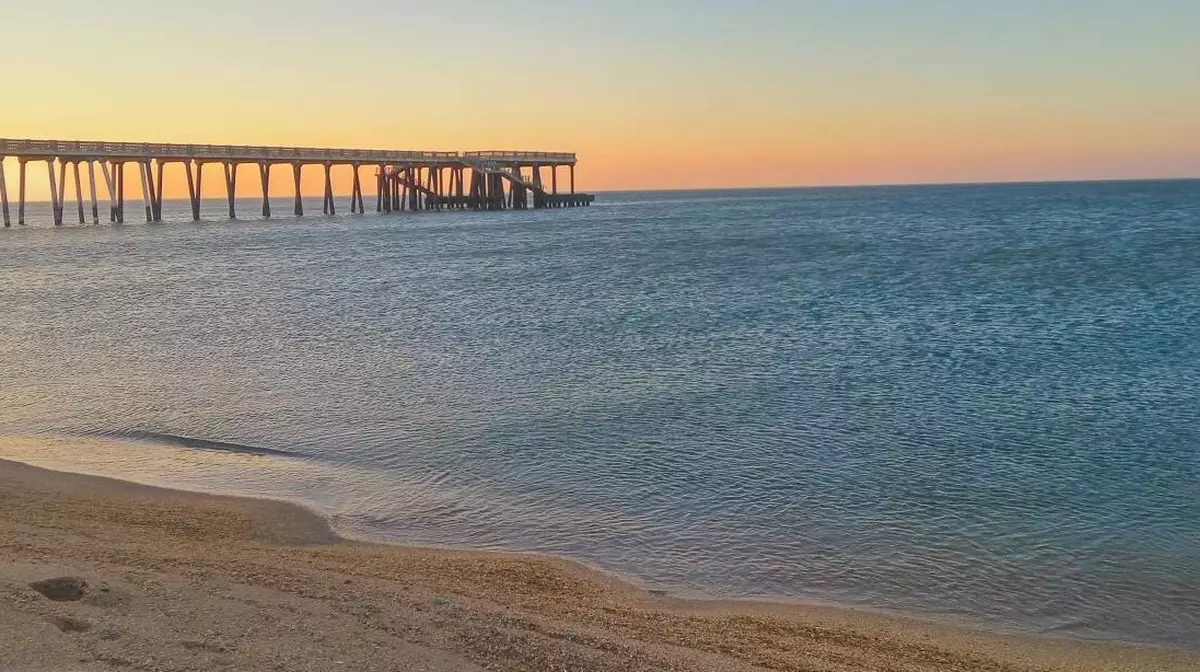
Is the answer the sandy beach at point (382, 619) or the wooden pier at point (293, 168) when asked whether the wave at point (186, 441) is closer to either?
the sandy beach at point (382, 619)

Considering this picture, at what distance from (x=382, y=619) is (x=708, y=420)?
9.78 metres

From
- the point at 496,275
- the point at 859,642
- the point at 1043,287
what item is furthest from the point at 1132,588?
the point at 496,275

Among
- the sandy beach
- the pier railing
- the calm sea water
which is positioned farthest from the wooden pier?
the sandy beach

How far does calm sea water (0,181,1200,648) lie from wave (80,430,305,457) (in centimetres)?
11

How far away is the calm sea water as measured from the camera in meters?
10.6

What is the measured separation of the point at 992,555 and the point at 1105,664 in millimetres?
2608

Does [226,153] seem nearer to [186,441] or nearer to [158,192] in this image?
[158,192]

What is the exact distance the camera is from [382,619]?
25.0ft

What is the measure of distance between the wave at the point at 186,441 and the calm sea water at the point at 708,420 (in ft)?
0.35

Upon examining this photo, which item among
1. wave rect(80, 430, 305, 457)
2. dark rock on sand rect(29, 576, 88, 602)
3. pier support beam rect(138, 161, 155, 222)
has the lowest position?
wave rect(80, 430, 305, 457)

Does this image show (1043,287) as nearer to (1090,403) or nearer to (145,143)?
(1090,403)

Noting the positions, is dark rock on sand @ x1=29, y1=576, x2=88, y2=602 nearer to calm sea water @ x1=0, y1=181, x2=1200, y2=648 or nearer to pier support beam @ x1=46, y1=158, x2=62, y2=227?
calm sea water @ x1=0, y1=181, x2=1200, y2=648

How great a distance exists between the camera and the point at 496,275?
4462cm

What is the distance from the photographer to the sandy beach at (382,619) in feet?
22.2
